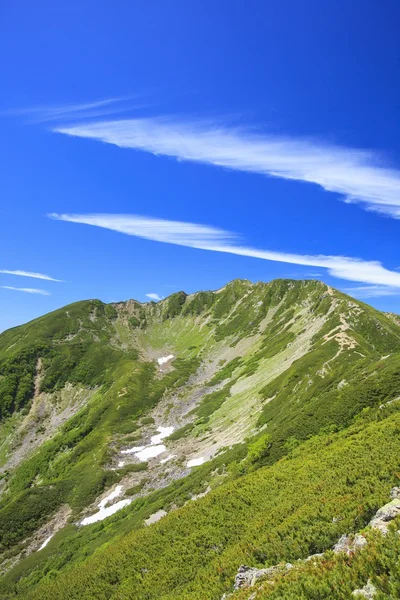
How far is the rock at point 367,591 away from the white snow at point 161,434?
8260 cm

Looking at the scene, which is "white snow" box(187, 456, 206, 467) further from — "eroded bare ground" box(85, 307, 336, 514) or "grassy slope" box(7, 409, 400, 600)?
"grassy slope" box(7, 409, 400, 600)

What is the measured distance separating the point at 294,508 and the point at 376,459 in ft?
19.5

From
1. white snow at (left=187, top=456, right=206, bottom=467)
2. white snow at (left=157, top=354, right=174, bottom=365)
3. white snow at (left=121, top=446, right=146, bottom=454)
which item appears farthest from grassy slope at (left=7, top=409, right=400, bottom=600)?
white snow at (left=157, top=354, right=174, bottom=365)

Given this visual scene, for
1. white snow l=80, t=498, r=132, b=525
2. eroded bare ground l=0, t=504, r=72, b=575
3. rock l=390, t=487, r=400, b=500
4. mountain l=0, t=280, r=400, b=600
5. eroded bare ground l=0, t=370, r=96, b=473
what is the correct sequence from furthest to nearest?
eroded bare ground l=0, t=370, r=96, b=473, white snow l=80, t=498, r=132, b=525, eroded bare ground l=0, t=504, r=72, b=575, mountain l=0, t=280, r=400, b=600, rock l=390, t=487, r=400, b=500

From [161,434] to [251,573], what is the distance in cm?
8098

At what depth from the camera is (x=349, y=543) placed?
13.7m

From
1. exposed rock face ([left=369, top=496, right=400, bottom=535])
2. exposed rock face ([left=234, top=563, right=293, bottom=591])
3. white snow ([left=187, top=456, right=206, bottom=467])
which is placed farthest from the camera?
white snow ([left=187, top=456, right=206, bottom=467])

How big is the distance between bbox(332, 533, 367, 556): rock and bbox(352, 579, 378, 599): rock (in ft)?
5.95

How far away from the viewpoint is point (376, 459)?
21.2 meters

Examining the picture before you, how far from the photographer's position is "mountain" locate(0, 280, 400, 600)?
729 inches

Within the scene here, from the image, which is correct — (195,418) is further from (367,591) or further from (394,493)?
(367,591)

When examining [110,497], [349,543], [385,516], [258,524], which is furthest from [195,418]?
[385,516]

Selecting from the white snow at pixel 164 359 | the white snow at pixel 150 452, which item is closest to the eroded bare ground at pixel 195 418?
the white snow at pixel 150 452

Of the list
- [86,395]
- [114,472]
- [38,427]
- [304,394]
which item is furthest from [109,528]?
[86,395]
